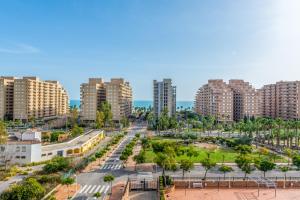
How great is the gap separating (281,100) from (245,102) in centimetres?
1501

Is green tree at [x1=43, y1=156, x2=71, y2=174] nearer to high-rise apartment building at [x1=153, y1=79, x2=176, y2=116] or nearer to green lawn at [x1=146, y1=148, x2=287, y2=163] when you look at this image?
green lawn at [x1=146, y1=148, x2=287, y2=163]

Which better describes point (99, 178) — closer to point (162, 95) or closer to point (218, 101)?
point (218, 101)

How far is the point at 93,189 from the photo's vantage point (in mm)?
30562

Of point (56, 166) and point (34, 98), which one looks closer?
point (56, 166)

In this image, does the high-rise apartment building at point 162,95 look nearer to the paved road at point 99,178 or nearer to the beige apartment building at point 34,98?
the beige apartment building at point 34,98

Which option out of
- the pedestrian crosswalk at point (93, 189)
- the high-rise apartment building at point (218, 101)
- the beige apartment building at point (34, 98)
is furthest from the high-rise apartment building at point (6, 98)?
the pedestrian crosswalk at point (93, 189)

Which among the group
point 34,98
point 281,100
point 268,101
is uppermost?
point 281,100

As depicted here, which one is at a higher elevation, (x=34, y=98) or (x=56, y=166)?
(x=34, y=98)

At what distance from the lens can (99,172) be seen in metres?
37.3

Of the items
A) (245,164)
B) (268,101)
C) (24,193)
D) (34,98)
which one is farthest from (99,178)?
(268,101)

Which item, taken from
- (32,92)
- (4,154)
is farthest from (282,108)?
(4,154)

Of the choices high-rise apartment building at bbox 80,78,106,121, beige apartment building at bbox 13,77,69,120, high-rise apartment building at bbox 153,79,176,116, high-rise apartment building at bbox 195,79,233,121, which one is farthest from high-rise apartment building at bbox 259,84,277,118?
beige apartment building at bbox 13,77,69,120

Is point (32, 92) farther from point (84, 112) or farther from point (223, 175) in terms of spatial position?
point (223, 175)

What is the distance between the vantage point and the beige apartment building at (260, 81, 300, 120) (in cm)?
10419
